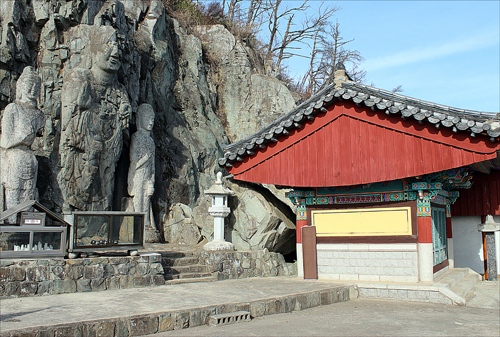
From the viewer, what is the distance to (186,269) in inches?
401

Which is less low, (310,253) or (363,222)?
(363,222)

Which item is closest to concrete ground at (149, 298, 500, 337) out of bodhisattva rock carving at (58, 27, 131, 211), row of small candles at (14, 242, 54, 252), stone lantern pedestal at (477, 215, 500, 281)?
row of small candles at (14, 242, 54, 252)

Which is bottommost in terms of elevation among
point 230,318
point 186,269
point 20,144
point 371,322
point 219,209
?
point 371,322

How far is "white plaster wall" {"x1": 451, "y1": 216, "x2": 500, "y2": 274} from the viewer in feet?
45.2

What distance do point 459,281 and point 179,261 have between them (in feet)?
24.4

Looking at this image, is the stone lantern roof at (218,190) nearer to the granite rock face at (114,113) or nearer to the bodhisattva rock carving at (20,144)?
the granite rock face at (114,113)

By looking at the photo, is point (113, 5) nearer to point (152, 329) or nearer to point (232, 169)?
point (232, 169)

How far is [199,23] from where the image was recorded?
962 inches

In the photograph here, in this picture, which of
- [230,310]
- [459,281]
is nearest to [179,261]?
[230,310]

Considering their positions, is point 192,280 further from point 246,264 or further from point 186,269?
point 246,264

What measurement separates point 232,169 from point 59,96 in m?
6.71

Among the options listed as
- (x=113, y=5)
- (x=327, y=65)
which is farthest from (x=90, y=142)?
(x=327, y=65)

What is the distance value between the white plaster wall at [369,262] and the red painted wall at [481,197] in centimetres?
523

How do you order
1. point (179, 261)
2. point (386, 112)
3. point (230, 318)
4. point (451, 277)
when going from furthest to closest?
1. point (451, 277)
2. point (179, 261)
3. point (386, 112)
4. point (230, 318)
